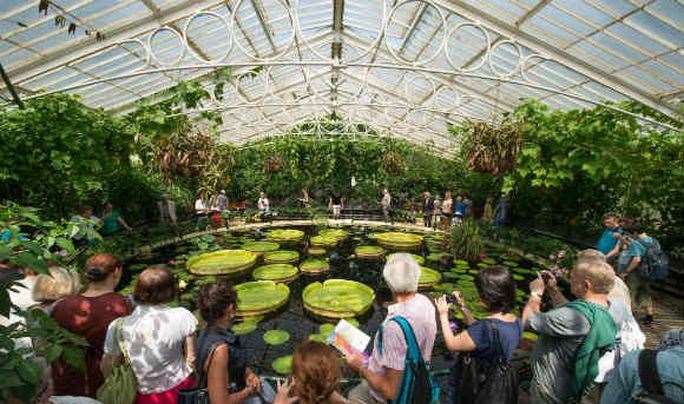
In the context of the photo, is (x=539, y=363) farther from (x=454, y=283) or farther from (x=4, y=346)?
(x=454, y=283)

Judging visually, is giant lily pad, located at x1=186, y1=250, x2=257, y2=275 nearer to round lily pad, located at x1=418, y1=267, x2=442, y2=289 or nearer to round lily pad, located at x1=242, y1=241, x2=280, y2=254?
round lily pad, located at x1=242, y1=241, x2=280, y2=254

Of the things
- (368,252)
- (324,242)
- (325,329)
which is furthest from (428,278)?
(324,242)

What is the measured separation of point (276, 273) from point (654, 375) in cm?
596

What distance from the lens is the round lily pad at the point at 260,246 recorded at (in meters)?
8.66

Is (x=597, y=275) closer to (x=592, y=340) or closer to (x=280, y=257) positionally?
(x=592, y=340)

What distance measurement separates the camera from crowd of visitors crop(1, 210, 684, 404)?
6.15ft

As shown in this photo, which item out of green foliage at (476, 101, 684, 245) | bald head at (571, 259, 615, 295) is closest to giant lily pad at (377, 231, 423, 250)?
green foliage at (476, 101, 684, 245)

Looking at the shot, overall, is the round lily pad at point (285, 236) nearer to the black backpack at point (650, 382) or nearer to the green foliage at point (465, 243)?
the green foliage at point (465, 243)

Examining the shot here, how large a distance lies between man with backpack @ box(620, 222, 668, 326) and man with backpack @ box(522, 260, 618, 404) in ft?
11.9

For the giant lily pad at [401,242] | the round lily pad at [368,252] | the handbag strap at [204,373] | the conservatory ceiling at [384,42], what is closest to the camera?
the handbag strap at [204,373]

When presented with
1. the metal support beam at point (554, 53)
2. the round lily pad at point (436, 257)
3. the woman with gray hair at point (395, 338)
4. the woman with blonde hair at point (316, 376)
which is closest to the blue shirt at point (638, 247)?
the metal support beam at point (554, 53)

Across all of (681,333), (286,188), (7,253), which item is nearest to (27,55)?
(7,253)

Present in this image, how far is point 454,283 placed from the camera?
6.76m

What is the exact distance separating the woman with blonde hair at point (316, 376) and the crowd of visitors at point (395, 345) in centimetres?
23
